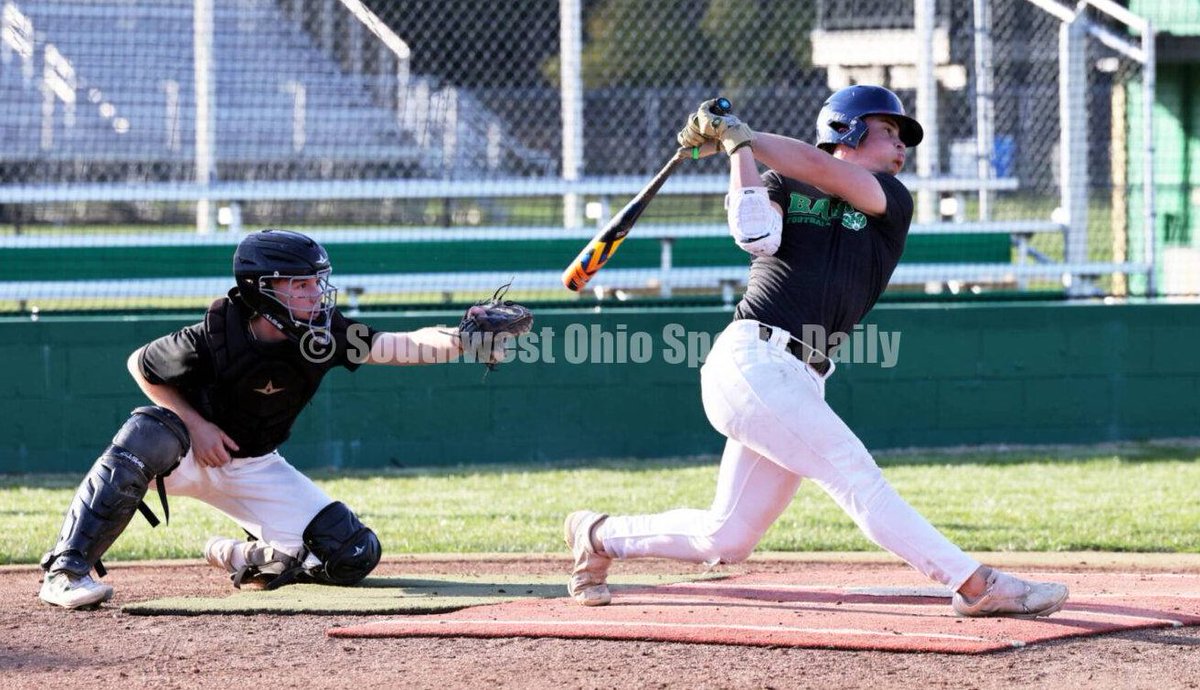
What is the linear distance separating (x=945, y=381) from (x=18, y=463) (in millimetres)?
5362

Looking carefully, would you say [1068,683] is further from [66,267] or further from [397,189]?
[66,267]

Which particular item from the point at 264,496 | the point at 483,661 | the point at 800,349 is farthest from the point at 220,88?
the point at 483,661

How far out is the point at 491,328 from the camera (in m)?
4.75

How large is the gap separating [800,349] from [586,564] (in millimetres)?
981

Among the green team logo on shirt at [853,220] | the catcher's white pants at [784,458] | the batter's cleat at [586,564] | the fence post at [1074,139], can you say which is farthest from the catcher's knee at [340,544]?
the fence post at [1074,139]

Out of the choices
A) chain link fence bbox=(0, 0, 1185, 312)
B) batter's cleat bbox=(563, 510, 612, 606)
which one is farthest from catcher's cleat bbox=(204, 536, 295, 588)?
chain link fence bbox=(0, 0, 1185, 312)

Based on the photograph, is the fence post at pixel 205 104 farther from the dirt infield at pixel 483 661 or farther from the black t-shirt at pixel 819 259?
the black t-shirt at pixel 819 259

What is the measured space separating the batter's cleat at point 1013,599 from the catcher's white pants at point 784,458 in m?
0.10

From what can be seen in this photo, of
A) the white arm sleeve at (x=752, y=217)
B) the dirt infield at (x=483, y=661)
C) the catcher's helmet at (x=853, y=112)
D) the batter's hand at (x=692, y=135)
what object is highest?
the catcher's helmet at (x=853, y=112)

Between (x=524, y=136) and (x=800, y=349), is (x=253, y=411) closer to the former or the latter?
(x=800, y=349)

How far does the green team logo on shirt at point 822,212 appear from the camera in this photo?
4.43 meters

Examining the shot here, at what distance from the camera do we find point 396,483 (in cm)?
842

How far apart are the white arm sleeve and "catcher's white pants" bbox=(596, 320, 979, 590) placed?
0.93 ft

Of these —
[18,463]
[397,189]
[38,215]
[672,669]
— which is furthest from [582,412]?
[38,215]
